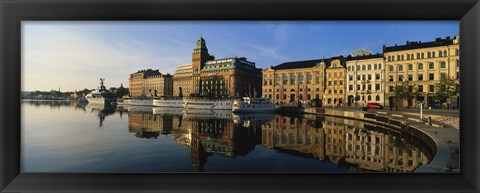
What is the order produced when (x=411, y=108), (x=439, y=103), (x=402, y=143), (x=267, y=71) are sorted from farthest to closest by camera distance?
(x=267, y=71)
(x=411, y=108)
(x=439, y=103)
(x=402, y=143)

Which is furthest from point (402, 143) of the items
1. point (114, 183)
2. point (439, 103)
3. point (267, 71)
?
point (267, 71)

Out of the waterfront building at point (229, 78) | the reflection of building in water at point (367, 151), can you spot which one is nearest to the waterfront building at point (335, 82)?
the reflection of building in water at point (367, 151)

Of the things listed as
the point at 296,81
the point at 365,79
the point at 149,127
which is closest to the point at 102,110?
the point at 149,127

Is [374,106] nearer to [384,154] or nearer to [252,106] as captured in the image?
[384,154]

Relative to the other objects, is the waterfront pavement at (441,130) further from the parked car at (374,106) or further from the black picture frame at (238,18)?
the black picture frame at (238,18)

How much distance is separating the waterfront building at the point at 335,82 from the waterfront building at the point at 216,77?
853cm

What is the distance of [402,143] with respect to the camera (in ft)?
27.4

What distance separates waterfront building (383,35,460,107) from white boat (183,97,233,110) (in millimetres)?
17644

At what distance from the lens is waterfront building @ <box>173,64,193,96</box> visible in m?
26.7

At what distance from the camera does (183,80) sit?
2834cm

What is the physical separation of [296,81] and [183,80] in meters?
13.6
